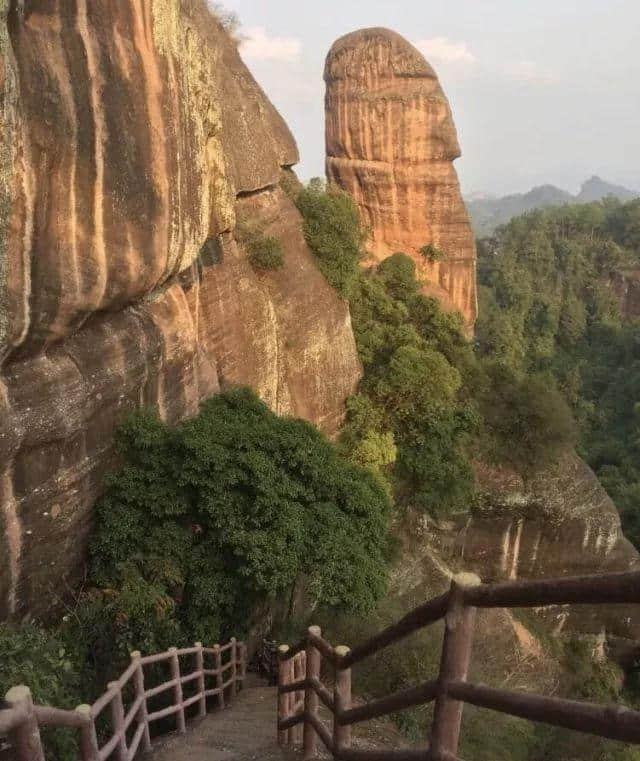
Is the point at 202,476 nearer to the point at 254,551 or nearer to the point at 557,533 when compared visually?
the point at 254,551

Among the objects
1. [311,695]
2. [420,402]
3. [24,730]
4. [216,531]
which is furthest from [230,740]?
[420,402]

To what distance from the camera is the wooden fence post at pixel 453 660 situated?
2254mm

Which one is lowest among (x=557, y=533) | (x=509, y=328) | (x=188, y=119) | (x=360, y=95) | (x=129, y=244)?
(x=557, y=533)

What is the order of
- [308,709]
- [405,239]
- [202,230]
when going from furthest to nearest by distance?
[405,239] < [202,230] < [308,709]

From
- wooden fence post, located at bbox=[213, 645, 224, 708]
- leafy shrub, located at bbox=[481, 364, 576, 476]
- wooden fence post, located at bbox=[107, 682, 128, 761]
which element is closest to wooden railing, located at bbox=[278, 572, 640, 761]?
wooden fence post, located at bbox=[107, 682, 128, 761]

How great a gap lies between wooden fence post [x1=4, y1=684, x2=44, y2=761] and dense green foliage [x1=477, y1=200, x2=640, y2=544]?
68.6 ft

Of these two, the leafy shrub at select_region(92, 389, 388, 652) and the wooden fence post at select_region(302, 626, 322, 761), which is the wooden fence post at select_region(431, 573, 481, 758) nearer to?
the wooden fence post at select_region(302, 626, 322, 761)

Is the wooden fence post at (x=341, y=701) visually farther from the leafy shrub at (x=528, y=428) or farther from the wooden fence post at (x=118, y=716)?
the leafy shrub at (x=528, y=428)

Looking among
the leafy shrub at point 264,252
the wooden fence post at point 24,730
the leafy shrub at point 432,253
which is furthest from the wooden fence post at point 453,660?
the leafy shrub at point 432,253

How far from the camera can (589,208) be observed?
5194 cm

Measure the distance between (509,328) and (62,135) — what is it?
29160 millimetres

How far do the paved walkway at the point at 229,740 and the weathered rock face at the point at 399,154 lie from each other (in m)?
16.0

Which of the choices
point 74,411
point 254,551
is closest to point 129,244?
point 74,411

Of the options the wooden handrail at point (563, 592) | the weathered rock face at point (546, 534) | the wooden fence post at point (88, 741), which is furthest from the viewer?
the weathered rock face at point (546, 534)
